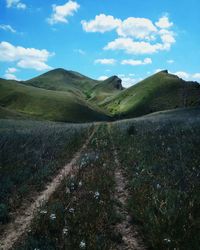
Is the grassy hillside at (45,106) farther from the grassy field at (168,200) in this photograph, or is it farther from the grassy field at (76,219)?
the grassy field at (76,219)

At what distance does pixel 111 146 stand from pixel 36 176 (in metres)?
12.3

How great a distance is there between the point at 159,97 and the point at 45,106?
62.4m

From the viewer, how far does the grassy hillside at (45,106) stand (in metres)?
115

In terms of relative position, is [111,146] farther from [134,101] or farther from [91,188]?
[134,101]

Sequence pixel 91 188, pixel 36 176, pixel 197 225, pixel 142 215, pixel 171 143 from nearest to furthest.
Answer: pixel 197 225
pixel 142 215
pixel 91 188
pixel 36 176
pixel 171 143

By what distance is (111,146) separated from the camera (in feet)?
89.0

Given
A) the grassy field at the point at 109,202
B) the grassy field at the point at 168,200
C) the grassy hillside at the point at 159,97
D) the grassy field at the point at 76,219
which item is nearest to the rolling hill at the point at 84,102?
the grassy hillside at the point at 159,97

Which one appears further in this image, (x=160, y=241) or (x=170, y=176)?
(x=170, y=176)

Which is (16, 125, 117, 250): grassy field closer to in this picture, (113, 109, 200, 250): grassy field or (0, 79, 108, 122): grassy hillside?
(113, 109, 200, 250): grassy field

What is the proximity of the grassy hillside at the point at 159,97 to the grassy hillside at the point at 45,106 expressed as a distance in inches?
865

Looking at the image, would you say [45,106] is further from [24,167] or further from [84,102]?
[24,167]

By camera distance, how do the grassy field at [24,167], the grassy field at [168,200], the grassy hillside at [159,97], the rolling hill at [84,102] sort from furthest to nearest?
1. the grassy hillside at [159,97]
2. the rolling hill at [84,102]
3. the grassy field at [24,167]
4. the grassy field at [168,200]

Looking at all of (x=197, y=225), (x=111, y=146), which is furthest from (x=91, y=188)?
(x=111, y=146)

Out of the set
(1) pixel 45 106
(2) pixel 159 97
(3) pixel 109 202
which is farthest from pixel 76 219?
(2) pixel 159 97
